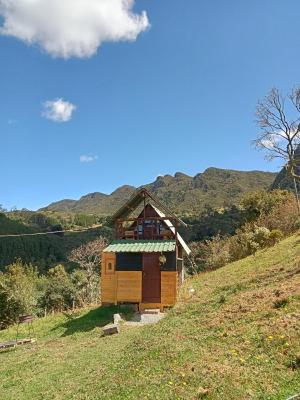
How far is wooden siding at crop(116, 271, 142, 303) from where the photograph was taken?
24.9 meters

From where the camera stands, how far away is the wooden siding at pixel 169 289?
80.1 feet

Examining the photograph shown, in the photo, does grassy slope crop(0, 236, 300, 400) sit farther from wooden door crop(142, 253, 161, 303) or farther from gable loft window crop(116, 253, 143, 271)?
gable loft window crop(116, 253, 143, 271)

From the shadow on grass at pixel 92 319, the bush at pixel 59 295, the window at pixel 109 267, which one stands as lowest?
the bush at pixel 59 295

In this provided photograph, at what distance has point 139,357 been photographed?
1219 cm

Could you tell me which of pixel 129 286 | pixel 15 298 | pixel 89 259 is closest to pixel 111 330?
pixel 129 286

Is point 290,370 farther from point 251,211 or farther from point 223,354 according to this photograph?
point 251,211

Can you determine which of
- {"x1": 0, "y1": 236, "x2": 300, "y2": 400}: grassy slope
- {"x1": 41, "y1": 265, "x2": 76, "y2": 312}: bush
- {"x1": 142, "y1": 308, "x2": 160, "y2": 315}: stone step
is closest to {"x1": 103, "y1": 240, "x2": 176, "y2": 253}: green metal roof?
{"x1": 142, "y1": 308, "x2": 160, "y2": 315}: stone step

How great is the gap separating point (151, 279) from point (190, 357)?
1391 centimetres

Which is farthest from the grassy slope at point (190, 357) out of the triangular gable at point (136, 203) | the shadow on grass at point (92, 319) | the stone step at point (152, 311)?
the triangular gable at point (136, 203)

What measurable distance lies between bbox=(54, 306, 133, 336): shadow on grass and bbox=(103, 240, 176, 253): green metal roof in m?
3.80

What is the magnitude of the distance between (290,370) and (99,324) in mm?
14393

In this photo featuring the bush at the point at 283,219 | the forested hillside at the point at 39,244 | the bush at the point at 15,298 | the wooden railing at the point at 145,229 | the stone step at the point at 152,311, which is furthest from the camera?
the forested hillside at the point at 39,244

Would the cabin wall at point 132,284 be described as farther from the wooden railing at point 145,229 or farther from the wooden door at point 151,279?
the wooden railing at point 145,229

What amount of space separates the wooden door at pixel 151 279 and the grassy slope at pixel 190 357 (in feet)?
17.6
